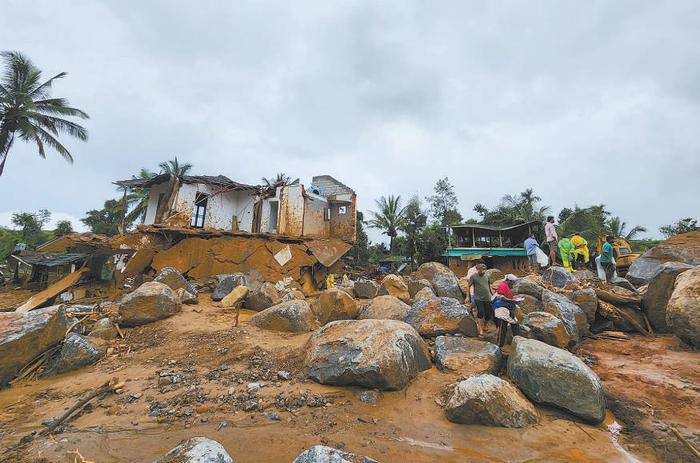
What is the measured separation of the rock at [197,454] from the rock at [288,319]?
3666 millimetres

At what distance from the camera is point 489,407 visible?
3.33 metres

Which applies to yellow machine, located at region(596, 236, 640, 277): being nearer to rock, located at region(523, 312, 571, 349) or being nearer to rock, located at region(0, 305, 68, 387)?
rock, located at region(523, 312, 571, 349)

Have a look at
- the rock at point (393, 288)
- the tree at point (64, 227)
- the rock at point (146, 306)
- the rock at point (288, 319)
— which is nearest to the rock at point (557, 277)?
the rock at point (393, 288)

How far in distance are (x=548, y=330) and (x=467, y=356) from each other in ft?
5.06

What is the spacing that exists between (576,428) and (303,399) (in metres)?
→ 2.97

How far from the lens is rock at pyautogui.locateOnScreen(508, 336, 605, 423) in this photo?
3.48 metres

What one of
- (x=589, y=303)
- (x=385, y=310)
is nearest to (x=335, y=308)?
(x=385, y=310)

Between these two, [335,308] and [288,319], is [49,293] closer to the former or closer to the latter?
[288,319]

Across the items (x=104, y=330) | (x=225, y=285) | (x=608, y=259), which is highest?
(x=608, y=259)

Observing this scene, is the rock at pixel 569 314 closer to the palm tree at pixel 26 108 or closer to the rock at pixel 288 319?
the rock at pixel 288 319

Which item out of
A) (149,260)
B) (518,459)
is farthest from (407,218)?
(518,459)

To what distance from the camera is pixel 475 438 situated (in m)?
3.14

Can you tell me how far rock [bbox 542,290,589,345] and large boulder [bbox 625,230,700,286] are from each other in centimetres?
408

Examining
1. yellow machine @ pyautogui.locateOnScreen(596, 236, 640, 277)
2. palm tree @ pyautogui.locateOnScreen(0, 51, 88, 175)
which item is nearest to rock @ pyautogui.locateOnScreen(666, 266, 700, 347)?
yellow machine @ pyautogui.locateOnScreen(596, 236, 640, 277)
